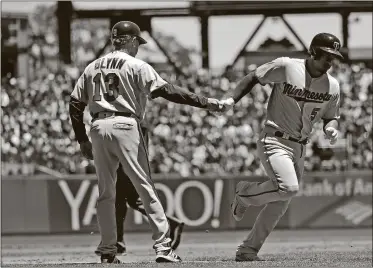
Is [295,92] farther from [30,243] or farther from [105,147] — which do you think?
[30,243]

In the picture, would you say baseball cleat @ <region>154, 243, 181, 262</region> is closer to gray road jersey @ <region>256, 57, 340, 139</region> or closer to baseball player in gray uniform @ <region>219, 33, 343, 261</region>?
baseball player in gray uniform @ <region>219, 33, 343, 261</region>

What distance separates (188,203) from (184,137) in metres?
2.13

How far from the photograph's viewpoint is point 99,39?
259 feet

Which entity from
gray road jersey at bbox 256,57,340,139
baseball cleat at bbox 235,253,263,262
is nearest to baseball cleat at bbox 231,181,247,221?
baseball cleat at bbox 235,253,263,262

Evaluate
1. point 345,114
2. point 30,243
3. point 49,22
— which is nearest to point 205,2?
point 345,114

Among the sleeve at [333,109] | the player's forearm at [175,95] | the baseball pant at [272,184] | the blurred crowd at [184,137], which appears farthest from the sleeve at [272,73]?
the blurred crowd at [184,137]

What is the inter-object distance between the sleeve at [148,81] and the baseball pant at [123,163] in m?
0.30

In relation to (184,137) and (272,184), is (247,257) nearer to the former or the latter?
(272,184)

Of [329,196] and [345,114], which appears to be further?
[345,114]

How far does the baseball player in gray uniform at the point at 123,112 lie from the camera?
24.7ft

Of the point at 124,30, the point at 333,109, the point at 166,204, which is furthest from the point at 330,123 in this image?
the point at 166,204

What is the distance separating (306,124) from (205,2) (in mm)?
15165

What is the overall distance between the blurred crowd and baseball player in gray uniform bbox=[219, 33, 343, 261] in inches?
402

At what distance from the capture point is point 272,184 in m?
7.85
